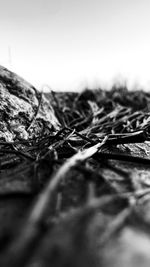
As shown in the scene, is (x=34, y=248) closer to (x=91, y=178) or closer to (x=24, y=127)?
(x=91, y=178)

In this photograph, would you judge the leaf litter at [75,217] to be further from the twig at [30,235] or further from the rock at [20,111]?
the rock at [20,111]

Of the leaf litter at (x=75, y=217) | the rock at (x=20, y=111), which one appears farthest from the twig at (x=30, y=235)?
Answer: the rock at (x=20, y=111)

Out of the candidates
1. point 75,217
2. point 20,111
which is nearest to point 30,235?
point 75,217

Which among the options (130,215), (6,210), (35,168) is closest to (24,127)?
(35,168)

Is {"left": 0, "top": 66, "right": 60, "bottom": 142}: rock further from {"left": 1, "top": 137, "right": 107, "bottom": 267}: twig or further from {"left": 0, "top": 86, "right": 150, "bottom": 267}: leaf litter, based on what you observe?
{"left": 1, "top": 137, "right": 107, "bottom": 267}: twig

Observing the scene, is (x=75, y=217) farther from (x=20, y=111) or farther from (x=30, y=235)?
(x=20, y=111)

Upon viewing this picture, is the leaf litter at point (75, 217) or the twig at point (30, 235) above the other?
the twig at point (30, 235)

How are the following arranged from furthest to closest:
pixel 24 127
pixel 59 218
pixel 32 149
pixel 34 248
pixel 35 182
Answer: pixel 24 127 < pixel 32 149 < pixel 35 182 < pixel 59 218 < pixel 34 248

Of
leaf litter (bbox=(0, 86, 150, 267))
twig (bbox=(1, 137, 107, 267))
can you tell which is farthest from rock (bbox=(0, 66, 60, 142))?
twig (bbox=(1, 137, 107, 267))
